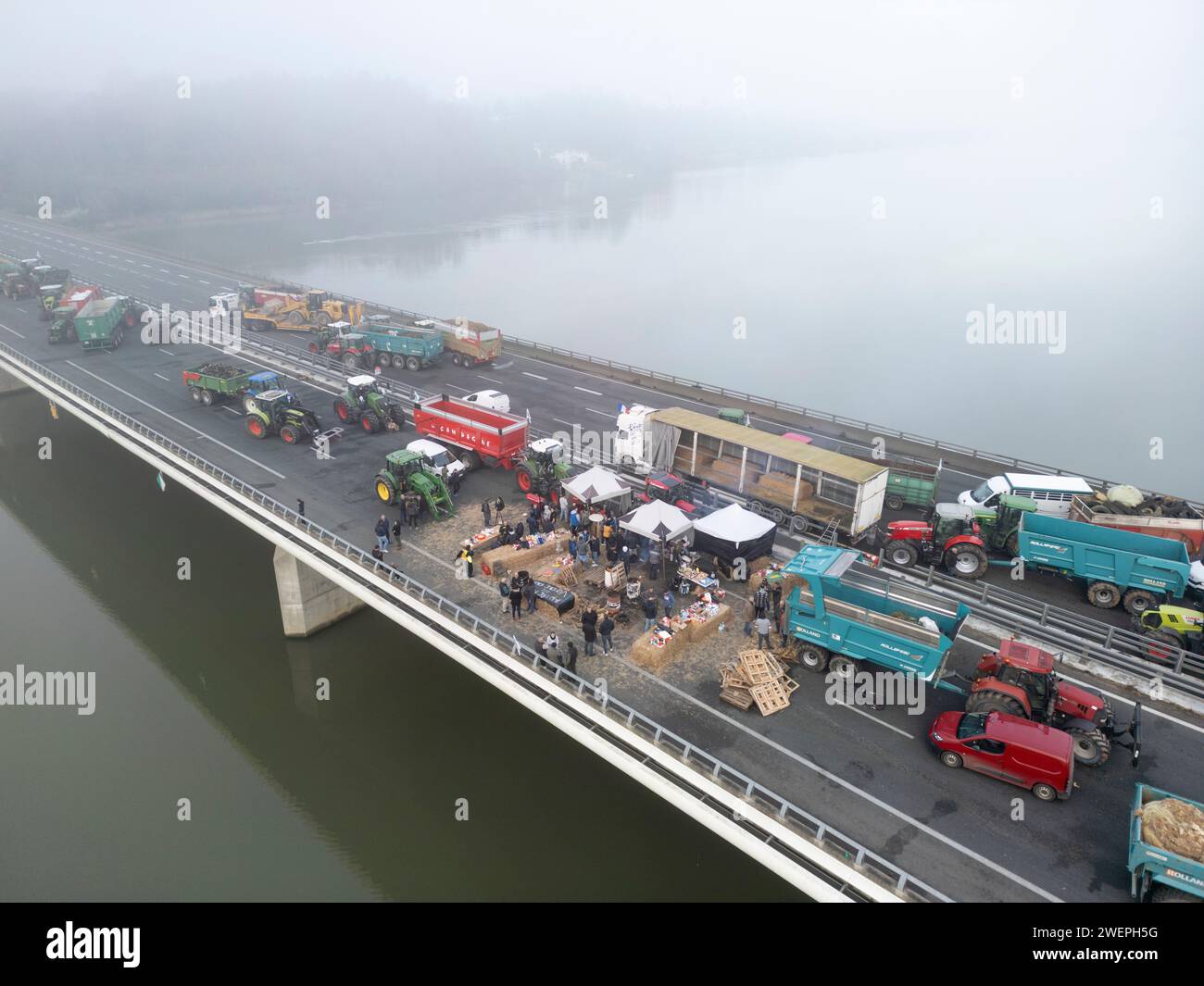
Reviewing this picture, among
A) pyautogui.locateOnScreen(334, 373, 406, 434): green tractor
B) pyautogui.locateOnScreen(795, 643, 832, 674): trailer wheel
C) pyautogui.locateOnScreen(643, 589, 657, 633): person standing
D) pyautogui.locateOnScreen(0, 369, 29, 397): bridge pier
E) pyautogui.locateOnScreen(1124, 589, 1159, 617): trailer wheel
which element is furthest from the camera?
pyautogui.locateOnScreen(0, 369, 29, 397): bridge pier

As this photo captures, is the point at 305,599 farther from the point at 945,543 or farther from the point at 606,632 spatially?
the point at 945,543

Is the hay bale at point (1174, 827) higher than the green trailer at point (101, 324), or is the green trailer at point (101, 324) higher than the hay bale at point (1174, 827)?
the green trailer at point (101, 324)

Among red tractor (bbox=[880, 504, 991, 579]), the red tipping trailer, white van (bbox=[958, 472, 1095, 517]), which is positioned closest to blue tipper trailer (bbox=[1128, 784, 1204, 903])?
red tractor (bbox=[880, 504, 991, 579])

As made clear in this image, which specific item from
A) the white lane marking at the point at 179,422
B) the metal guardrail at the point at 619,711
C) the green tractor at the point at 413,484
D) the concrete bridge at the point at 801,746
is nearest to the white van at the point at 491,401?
the concrete bridge at the point at 801,746

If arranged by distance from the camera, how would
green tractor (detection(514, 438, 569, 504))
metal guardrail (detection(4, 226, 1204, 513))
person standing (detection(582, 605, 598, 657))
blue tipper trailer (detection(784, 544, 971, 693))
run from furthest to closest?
metal guardrail (detection(4, 226, 1204, 513)), green tractor (detection(514, 438, 569, 504)), person standing (detection(582, 605, 598, 657)), blue tipper trailer (detection(784, 544, 971, 693))

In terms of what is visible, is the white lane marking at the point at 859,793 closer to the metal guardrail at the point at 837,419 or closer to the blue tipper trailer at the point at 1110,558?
the blue tipper trailer at the point at 1110,558

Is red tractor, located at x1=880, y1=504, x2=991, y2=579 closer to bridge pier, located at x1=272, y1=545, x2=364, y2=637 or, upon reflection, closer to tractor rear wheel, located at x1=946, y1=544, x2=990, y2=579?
tractor rear wheel, located at x1=946, y1=544, x2=990, y2=579

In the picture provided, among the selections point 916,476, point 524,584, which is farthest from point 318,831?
point 916,476

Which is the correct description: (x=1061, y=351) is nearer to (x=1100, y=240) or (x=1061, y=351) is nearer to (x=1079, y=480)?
(x=1079, y=480)
